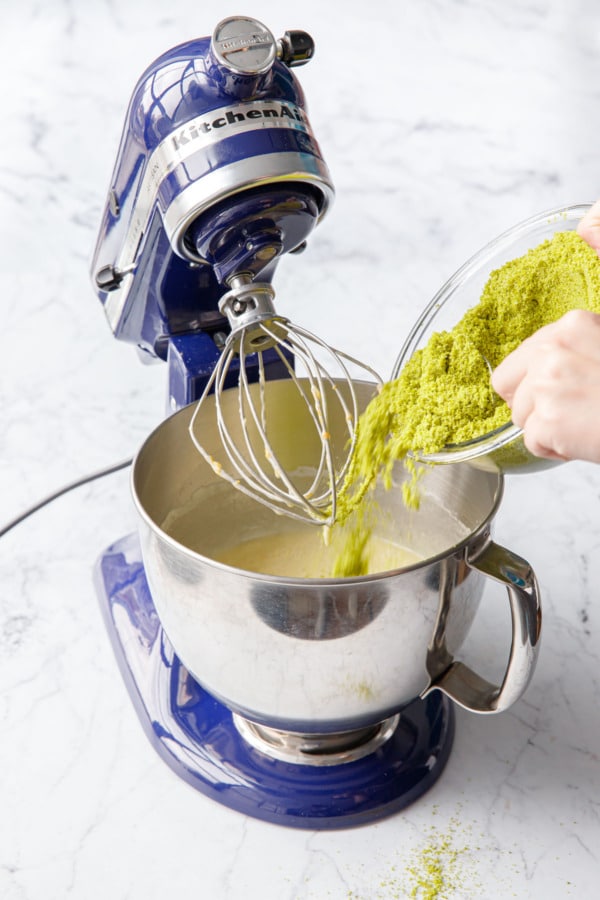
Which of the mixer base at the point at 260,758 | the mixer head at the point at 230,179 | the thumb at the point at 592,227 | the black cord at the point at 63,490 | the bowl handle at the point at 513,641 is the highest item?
the mixer head at the point at 230,179

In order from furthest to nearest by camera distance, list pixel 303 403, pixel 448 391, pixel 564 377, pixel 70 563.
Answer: pixel 70 563
pixel 303 403
pixel 448 391
pixel 564 377

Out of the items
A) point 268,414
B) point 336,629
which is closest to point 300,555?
point 268,414

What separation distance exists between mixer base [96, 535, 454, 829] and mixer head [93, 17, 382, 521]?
16cm

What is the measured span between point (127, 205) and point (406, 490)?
258 mm

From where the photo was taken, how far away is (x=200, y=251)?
0.63 m

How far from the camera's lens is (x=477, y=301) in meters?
0.66

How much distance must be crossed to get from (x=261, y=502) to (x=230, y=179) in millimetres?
200

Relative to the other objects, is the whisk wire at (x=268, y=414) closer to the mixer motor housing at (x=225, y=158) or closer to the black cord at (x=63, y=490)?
the mixer motor housing at (x=225, y=158)

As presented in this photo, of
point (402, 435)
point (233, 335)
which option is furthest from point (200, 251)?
point (402, 435)

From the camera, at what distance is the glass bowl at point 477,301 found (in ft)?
1.93

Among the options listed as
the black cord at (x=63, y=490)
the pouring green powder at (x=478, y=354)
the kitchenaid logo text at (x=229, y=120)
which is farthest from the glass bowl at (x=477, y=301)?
the black cord at (x=63, y=490)

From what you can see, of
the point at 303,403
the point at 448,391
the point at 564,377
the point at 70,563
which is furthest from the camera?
the point at 70,563

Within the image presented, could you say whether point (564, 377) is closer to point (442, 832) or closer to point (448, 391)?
point (448, 391)

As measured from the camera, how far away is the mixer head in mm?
589
